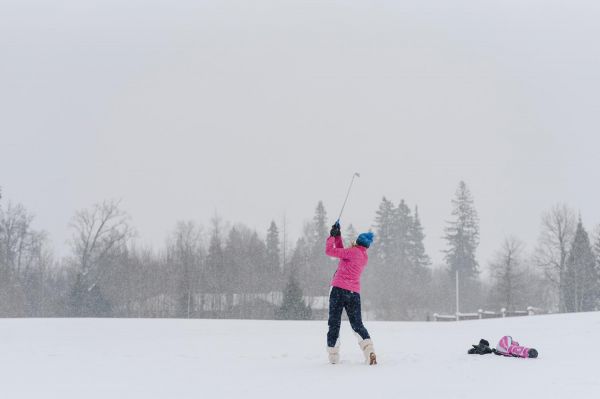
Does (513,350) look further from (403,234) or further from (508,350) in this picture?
(403,234)

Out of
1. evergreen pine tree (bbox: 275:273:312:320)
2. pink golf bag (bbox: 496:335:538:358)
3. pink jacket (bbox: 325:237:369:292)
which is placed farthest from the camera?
evergreen pine tree (bbox: 275:273:312:320)

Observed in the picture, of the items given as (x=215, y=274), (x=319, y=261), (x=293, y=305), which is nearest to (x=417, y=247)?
(x=319, y=261)

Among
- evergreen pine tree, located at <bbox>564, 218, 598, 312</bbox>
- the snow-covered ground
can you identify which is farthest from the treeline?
the snow-covered ground

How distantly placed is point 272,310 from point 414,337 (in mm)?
54266

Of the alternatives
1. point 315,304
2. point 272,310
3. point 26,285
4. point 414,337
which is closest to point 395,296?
point 315,304

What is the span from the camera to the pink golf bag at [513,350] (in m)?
8.99

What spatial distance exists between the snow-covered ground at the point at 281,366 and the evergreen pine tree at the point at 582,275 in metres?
56.3

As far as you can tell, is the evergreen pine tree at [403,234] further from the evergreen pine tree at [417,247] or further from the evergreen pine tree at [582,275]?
the evergreen pine tree at [582,275]

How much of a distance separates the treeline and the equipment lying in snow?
49.5m

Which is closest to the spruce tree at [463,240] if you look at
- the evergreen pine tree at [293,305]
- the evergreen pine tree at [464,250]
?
the evergreen pine tree at [464,250]

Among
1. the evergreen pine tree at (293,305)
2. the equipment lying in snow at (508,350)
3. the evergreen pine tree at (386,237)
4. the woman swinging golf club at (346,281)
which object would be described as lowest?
the evergreen pine tree at (293,305)

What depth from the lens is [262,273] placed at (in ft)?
243

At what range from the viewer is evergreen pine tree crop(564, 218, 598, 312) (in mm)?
66375

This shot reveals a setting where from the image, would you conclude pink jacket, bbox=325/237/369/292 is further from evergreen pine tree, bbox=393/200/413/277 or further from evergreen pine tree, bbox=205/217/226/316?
evergreen pine tree, bbox=393/200/413/277
